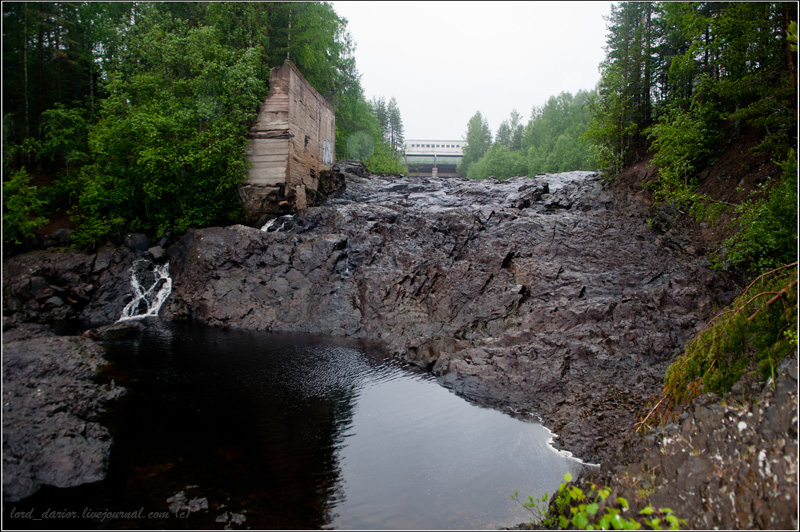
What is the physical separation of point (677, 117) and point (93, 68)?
93.0 ft

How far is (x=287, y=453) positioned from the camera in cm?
816

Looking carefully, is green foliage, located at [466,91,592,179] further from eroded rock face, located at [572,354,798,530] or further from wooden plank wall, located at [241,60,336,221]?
eroded rock face, located at [572,354,798,530]

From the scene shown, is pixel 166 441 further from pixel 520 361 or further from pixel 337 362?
pixel 520 361

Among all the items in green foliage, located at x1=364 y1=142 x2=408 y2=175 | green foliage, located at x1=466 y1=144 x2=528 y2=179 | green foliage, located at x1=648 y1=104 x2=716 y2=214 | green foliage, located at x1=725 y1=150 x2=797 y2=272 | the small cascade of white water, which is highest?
green foliage, located at x1=466 y1=144 x2=528 y2=179

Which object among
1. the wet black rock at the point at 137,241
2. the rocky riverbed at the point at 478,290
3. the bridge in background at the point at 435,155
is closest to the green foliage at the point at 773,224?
the rocky riverbed at the point at 478,290

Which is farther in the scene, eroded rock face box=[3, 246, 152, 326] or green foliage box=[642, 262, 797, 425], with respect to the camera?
eroded rock face box=[3, 246, 152, 326]

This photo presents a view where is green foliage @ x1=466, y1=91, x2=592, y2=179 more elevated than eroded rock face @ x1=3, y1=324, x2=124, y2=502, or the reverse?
green foliage @ x1=466, y1=91, x2=592, y2=179

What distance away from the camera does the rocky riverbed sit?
11453 millimetres

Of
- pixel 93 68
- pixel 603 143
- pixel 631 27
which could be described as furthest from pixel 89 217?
pixel 631 27

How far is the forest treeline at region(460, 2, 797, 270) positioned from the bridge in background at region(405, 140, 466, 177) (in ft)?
219

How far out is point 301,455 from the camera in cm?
811

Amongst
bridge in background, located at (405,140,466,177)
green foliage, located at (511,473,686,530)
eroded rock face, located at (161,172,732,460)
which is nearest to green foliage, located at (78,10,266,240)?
eroded rock face, located at (161,172,732,460)

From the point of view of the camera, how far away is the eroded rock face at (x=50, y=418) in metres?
6.78

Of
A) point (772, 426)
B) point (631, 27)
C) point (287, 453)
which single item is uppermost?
point (631, 27)
